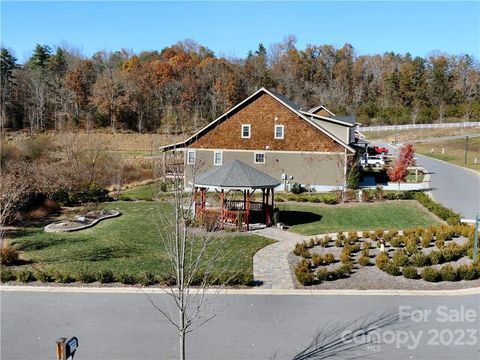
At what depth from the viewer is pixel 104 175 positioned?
36938 millimetres

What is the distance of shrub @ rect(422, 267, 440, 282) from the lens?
574 inches

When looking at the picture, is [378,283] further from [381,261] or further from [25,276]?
[25,276]

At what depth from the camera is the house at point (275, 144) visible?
32250 millimetres

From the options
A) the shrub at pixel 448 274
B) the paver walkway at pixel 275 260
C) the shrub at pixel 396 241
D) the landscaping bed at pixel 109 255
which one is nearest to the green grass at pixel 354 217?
the paver walkway at pixel 275 260

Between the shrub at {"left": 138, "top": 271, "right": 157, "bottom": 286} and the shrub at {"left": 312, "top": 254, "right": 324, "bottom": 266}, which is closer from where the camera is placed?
the shrub at {"left": 138, "top": 271, "right": 157, "bottom": 286}

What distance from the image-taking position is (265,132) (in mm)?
33312

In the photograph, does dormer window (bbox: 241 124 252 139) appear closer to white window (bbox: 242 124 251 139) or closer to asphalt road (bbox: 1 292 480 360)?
white window (bbox: 242 124 251 139)

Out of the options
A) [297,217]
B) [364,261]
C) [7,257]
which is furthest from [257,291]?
[297,217]

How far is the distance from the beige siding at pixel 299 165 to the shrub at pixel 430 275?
57.8 feet

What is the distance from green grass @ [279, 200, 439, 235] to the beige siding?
490 cm

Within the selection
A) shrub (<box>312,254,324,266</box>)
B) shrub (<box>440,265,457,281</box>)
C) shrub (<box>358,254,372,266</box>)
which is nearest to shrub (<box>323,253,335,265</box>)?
shrub (<box>312,254,324,266</box>)

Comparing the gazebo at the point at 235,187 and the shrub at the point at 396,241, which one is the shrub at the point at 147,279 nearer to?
the gazebo at the point at 235,187

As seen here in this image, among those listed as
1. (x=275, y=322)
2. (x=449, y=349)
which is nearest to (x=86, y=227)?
(x=275, y=322)

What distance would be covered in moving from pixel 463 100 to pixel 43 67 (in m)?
77.8
